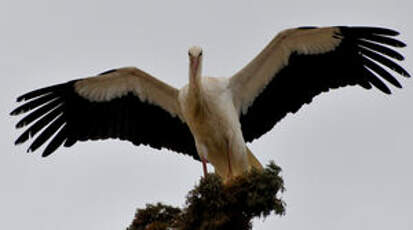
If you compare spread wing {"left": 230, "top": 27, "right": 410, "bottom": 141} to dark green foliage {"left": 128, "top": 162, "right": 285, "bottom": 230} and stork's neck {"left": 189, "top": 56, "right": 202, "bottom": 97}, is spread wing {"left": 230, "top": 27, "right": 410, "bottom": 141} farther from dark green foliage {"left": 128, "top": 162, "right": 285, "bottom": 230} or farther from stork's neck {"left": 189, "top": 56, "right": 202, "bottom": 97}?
dark green foliage {"left": 128, "top": 162, "right": 285, "bottom": 230}

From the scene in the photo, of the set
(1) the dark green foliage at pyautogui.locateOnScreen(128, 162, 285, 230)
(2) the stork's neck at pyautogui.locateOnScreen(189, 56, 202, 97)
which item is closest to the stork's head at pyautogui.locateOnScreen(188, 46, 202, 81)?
(2) the stork's neck at pyautogui.locateOnScreen(189, 56, 202, 97)

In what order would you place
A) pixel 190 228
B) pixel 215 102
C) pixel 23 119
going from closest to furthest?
pixel 190 228 → pixel 215 102 → pixel 23 119

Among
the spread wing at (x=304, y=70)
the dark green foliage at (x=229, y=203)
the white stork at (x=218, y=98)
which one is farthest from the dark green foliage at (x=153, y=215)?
the spread wing at (x=304, y=70)

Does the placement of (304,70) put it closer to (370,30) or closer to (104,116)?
(370,30)

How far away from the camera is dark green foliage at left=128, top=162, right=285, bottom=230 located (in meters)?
8.84

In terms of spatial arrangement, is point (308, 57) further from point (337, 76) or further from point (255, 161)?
point (255, 161)

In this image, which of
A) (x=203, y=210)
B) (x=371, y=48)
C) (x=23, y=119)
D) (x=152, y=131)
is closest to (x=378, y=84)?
(x=371, y=48)

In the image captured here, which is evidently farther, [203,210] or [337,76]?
[337,76]

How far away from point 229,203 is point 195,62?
3.52 m

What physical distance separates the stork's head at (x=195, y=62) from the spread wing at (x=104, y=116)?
48.1 inches

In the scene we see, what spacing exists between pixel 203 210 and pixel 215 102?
3.39 m

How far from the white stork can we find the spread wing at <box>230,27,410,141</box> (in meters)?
0.02

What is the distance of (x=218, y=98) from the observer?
1210 centimetres

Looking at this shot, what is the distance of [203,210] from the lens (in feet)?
29.1
